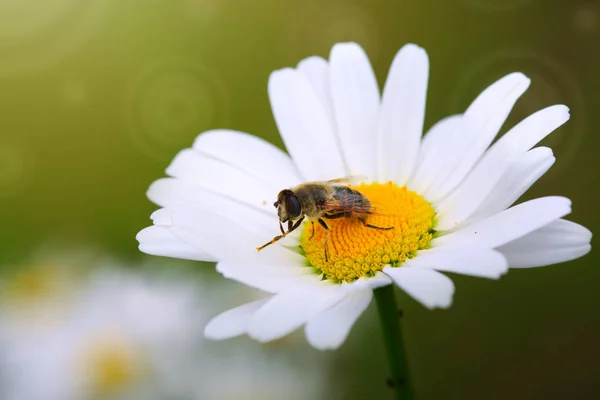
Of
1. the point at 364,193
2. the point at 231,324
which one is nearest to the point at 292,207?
the point at 364,193

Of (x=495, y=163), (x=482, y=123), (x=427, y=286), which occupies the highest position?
(x=482, y=123)

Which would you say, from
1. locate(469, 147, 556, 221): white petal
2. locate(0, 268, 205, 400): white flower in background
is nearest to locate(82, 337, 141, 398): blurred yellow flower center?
locate(0, 268, 205, 400): white flower in background

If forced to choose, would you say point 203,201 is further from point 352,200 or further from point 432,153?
point 432,153

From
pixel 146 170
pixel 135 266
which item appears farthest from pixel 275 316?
pixel 146 170

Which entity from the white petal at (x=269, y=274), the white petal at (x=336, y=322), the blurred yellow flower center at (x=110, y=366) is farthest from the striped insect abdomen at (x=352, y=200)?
the blurred yellow flower center at (x=110, y=366)

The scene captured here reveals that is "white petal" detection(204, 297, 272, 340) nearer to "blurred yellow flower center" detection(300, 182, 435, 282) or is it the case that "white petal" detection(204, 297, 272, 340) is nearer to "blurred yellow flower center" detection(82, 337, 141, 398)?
"blurred yellow flower center" detection(300, 182, 435, 282)
